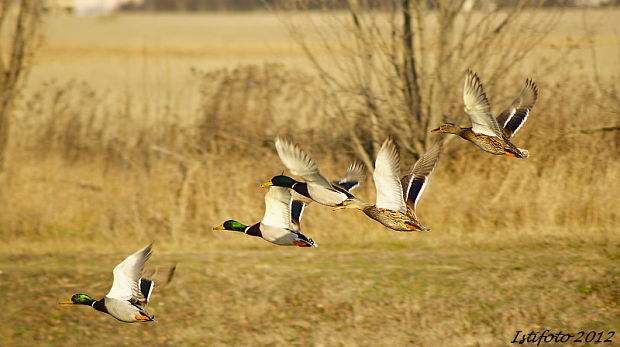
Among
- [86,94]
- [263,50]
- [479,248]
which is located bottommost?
[479,248]

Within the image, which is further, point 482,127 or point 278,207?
point 278,207

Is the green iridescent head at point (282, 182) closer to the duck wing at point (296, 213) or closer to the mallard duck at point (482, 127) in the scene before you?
the duck wing at point (296, 213)

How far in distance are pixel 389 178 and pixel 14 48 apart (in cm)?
833

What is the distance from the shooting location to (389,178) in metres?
5.22

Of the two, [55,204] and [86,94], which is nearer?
[55,204]

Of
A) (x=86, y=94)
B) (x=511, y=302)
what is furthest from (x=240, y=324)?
(x=86, y=94)

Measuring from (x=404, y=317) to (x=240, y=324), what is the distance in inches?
67.3

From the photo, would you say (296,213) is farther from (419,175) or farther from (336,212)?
(336,212)

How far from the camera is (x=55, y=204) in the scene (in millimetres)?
11805

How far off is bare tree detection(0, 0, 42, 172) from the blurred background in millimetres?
28

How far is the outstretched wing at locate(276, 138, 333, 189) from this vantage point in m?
4.79

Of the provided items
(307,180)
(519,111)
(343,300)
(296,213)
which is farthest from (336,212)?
(307,180)

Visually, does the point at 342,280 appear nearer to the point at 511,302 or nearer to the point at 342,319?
the point at 342,319

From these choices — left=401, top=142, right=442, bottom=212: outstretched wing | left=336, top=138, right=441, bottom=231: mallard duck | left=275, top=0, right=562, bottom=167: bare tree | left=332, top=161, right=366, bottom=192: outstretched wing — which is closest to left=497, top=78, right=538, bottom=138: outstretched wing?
left=401, top=142, right=442, bottom=212: outstretched wing
